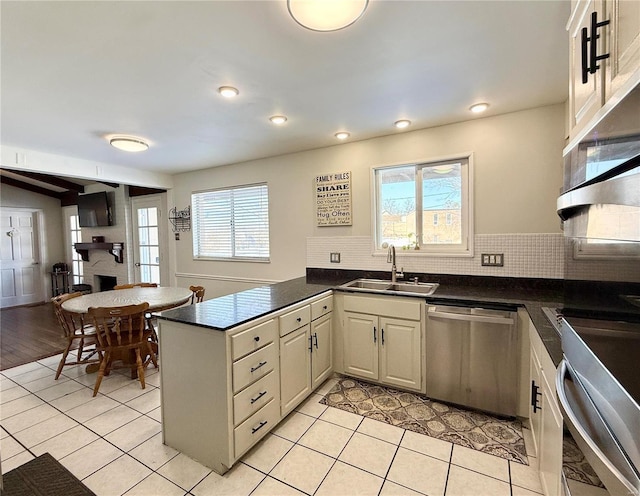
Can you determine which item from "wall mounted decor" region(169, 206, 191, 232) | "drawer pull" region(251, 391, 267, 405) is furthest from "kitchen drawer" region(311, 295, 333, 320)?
"wall mounted decor" region(169, 206, 191, 232)

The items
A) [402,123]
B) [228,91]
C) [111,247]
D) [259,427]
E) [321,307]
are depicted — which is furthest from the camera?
[111,247]

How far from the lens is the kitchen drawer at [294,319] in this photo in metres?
2.17

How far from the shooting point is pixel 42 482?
2.32 ft

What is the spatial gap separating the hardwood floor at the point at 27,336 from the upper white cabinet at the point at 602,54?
5090mm

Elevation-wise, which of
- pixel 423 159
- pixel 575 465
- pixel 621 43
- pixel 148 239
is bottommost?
pixel 575 465

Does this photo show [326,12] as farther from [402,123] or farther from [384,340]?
[384,340]

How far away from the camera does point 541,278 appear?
8.42 ft

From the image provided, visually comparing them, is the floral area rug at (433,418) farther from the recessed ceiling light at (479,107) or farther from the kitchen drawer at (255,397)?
the recessed ceiling light at (479,107)

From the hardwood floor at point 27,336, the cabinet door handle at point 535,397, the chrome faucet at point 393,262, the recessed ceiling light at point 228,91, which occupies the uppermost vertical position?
the recessed ceiling light at point 228,91

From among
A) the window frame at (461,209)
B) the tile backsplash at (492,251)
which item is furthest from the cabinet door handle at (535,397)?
the window frame at (461,209)

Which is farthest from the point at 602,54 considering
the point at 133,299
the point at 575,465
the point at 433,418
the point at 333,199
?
the point at 133,299

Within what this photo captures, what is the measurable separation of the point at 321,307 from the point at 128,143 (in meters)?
2.62

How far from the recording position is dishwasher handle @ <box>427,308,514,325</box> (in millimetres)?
2139

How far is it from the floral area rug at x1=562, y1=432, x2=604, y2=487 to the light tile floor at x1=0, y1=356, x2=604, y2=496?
84 centimetres
